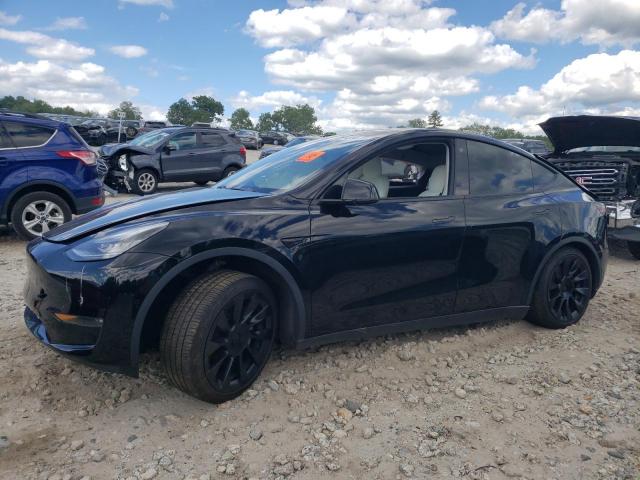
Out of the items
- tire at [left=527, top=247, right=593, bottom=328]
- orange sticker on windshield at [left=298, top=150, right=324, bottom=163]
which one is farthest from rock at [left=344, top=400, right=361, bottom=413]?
tire at [left=527, top=247, right=593, bottom=328]

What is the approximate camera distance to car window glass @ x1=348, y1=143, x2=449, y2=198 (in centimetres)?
367

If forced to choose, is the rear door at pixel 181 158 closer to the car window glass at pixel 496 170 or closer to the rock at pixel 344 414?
the car window glass at pixel 496 170

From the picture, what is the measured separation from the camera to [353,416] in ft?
9.41

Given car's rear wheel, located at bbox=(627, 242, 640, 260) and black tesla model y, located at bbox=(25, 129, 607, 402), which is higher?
black tesla model y, located at bbox=(25, 129, 607, 402)

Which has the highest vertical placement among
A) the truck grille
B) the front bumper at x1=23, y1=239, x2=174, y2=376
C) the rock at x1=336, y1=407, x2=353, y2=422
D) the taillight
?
the taillight

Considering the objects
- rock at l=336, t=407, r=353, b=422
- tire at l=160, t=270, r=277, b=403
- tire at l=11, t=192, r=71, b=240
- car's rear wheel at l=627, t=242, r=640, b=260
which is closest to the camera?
tire at l=160, t=270, r=277, b=403

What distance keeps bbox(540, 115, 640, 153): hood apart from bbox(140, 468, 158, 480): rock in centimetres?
653

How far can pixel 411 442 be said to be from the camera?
2646mm

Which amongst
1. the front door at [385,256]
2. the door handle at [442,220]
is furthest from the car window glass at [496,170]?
the door handle at [442,220]

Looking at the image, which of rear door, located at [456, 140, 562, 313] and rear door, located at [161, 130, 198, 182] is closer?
rear door, located at [456, 140, 562, 313]

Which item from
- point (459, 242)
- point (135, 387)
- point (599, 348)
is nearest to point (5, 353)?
point (135, 387)

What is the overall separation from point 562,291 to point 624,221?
3.22 m

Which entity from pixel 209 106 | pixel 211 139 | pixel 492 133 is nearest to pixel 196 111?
pixel 209 106

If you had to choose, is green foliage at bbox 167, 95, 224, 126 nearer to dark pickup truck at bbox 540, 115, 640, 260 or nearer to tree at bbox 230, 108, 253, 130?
tree at bbox 230, 108, 253, 130
